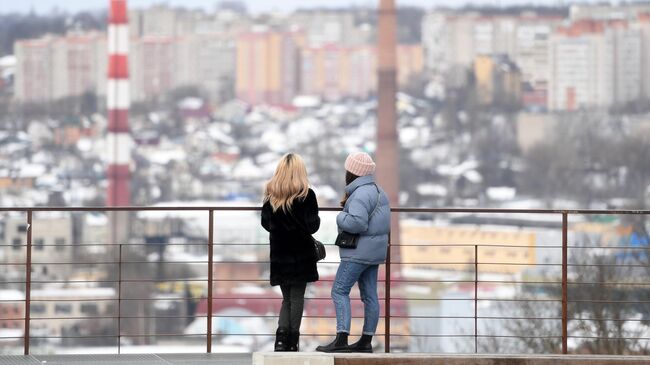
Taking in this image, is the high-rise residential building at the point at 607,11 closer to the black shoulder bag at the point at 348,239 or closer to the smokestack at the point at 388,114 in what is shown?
the smokestack at the point at 388,114

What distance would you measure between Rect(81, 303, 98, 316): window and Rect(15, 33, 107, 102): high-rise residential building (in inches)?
597

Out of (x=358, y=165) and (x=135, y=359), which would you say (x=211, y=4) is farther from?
(x=358, y=165)

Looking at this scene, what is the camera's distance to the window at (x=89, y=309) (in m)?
40.0

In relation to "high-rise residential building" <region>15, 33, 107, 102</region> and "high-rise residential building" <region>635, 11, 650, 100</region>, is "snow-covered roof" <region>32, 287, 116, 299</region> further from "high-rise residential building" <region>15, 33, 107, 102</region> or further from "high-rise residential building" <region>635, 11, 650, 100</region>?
"high-rise residential building" <region>635, 11, 650, 100</region>

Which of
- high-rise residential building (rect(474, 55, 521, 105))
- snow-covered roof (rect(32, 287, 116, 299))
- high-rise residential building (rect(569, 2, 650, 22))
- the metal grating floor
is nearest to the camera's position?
the metal grating floor

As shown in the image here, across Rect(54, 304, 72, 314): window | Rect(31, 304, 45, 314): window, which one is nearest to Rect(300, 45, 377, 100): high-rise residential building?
Rect(54, 304, 72, 314): window

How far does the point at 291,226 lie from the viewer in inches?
163

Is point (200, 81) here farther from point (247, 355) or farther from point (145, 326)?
point (247, 355)

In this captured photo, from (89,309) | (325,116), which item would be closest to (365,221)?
(89,309)

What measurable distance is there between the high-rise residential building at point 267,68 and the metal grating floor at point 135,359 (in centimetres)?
5300

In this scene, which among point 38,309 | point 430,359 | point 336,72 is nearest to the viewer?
point 430,359

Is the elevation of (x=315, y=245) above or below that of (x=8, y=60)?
below

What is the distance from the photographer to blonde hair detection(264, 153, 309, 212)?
4098 mm

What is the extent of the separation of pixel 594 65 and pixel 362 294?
5346 centimetres
